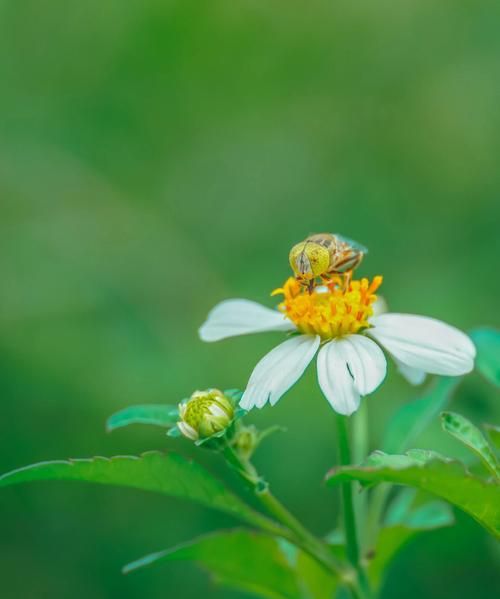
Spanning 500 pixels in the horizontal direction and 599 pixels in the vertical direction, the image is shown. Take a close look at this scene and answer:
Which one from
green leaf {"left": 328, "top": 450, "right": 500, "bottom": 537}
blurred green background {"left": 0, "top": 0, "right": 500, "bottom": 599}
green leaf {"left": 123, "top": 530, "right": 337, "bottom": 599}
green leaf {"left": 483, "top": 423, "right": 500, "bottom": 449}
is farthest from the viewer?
blurred green background {"left": 0, "top": 0, "right": 500, "bottom": 599}

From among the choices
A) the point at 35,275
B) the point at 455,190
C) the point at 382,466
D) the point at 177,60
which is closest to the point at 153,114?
the point at 177,60

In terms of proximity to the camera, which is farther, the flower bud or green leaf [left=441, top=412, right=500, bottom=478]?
the flower bud

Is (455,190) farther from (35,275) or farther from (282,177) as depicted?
(35,275)

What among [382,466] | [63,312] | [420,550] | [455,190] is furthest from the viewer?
[455,190]

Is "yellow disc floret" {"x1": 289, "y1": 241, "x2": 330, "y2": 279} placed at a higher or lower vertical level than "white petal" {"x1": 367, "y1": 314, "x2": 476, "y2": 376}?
higher

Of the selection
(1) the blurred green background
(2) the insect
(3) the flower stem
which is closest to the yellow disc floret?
(2) the insect

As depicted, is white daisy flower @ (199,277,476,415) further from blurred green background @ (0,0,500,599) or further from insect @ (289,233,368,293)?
blurred green background @ (0,0,500,599)

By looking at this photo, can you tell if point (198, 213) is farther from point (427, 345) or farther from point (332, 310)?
point (427, 345)
